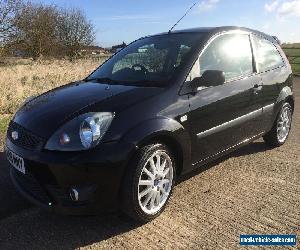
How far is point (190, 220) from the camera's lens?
147 inches

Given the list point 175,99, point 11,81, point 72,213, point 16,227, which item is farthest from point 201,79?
point 11,81

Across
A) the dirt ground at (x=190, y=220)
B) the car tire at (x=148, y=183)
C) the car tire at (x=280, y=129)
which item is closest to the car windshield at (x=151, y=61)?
the car tire at (x=148, y=183)

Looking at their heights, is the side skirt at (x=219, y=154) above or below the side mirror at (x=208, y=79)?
below

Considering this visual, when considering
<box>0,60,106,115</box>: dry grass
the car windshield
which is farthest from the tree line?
the car windshield

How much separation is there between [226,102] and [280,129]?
1.89 meters

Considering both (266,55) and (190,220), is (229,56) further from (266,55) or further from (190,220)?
(190,220)

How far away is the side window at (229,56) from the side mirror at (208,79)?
0.15 m

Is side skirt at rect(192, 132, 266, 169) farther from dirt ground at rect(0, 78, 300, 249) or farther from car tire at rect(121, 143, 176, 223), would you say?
car tire at rect(121, 143, 176, 223)

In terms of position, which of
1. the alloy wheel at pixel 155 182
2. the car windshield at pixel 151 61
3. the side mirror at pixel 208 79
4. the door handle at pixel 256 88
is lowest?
the alloy wheel at pixel 155 182

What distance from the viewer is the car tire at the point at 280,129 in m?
5.86

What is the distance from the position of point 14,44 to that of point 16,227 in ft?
66.3

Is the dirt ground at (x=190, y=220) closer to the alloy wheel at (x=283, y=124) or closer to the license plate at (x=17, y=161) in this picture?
the license plate at (x=17, y=161)

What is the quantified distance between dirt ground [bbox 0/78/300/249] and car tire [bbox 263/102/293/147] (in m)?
1.07

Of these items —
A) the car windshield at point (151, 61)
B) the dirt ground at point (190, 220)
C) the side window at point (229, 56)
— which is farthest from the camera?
the side window at point (229, 56)
